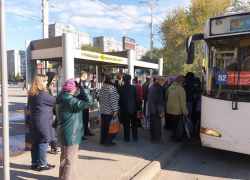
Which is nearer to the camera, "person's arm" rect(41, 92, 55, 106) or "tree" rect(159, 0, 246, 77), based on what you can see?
"person's arm" rect(41, 92, 55, 106)

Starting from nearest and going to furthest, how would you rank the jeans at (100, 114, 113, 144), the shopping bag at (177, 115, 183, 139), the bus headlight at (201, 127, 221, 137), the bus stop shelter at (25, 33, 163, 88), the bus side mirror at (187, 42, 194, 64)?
the bus headlight at (201, 127, 221, 137) → the bus side mirror at (187, 42, 194, 64) → the jeans at (100, 114, 113, 144) → the shopping bag at (177, 115, 183, 139) → the bus stop shelter at (25, 33, 163, 88)

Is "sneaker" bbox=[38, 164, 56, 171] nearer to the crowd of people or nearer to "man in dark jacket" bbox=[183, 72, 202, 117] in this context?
the crowd of people

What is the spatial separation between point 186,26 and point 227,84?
688 inches

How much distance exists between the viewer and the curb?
361 cm

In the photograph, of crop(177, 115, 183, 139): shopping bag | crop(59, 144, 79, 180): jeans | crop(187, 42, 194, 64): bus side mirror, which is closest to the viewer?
crop(59, 144, 79, 180): jeans

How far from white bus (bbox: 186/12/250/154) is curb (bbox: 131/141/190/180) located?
93 cm

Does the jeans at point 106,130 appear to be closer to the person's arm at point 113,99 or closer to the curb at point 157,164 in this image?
the person's arm at point 113,99

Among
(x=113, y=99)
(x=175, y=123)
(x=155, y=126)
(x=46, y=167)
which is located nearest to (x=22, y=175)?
(x=46, y=167)

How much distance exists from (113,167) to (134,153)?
847mm

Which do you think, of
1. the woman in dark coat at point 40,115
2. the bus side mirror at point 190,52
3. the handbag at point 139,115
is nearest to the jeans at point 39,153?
the woman in dark coat at point 40,115

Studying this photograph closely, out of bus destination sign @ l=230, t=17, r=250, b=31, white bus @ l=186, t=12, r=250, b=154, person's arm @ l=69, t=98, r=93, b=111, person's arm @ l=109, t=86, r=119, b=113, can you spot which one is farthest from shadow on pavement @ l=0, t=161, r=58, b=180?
bus destination sign @ l=230, t=17, r=250, b=31

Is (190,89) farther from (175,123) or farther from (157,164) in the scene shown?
(157,164)

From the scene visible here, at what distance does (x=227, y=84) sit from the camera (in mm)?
3930

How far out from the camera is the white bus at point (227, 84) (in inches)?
148
